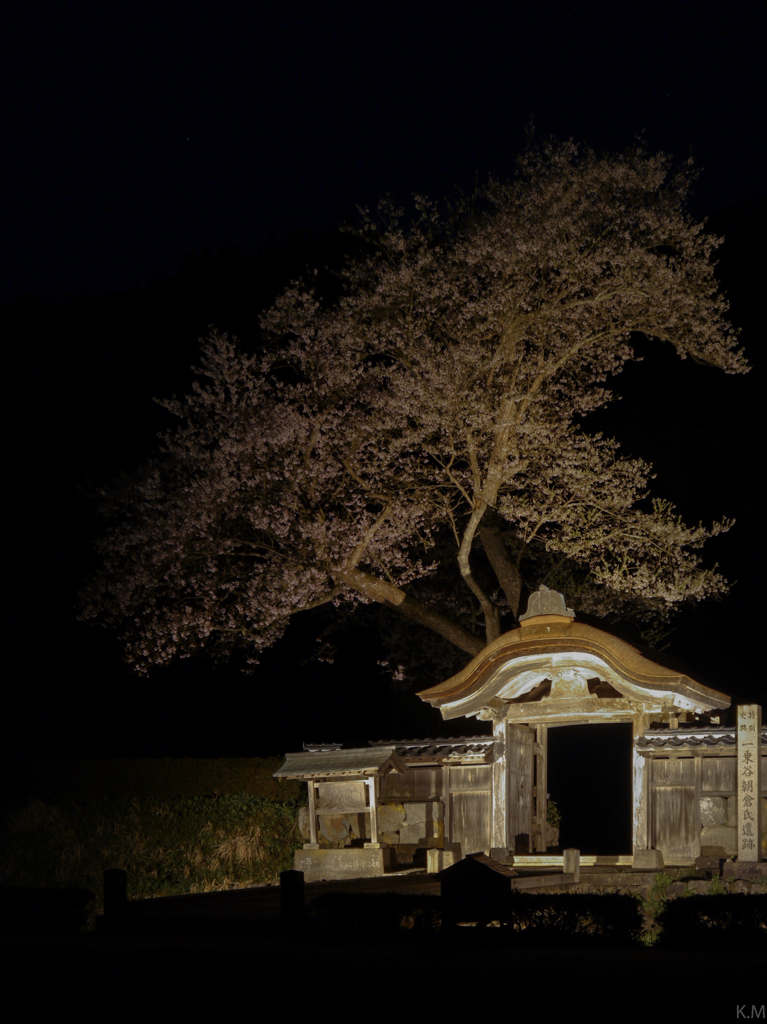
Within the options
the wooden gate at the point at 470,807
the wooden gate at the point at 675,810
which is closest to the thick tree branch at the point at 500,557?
the wooden gate at the point at 470,807

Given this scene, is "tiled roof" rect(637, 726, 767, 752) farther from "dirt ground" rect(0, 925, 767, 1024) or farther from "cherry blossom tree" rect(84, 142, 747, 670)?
"dirt ground" rect(0, 925, 767, 1024)

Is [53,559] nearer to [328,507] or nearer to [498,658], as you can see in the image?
[328,507]

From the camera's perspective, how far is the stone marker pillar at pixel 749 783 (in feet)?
42.4

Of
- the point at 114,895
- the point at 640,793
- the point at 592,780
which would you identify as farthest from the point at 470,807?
the point at 592,780

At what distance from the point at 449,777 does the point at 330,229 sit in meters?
18.2

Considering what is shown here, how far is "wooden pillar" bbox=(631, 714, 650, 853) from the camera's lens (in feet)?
44.7

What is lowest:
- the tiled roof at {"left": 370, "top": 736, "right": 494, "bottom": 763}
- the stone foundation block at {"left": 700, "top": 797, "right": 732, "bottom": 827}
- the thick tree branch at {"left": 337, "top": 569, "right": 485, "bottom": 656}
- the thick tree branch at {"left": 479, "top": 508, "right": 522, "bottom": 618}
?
the stone foundation block at {"left": 700, "top": 797, "right": 732, "bottom": 827}

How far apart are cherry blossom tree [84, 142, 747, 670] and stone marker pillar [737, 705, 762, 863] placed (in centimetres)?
335

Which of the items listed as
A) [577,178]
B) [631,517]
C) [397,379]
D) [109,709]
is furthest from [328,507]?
[109,709]

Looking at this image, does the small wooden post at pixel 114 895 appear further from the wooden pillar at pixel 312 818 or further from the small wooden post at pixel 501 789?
the small wooden post at pixel 501 789

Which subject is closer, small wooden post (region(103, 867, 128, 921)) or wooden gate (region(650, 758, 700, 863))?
small wooden post (region(103, 867, 128, 921))

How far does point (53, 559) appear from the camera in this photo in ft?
81.3

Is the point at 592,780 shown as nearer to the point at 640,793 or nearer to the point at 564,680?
the point at 564,680

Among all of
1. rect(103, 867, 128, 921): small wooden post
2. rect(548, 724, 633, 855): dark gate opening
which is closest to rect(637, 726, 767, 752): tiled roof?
rect(103, 867, 128, 921): small wooden post
